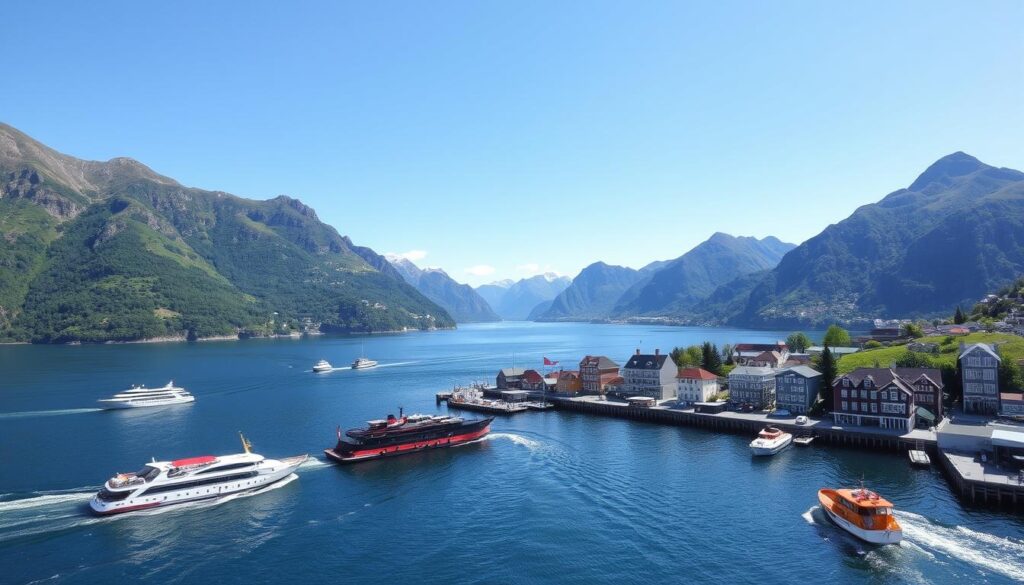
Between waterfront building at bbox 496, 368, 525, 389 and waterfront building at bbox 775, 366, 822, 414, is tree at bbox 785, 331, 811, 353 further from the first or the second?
waterfront building at bbox 496, 368, 525, 389

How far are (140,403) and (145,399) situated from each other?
76.3 inches

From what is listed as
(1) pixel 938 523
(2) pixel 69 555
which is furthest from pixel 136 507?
(1) pixel 938 523

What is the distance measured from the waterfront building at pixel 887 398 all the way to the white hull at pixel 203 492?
6391 centimetres

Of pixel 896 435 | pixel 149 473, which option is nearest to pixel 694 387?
pixel 896 435

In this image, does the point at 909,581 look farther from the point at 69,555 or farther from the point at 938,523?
the point at 69,555

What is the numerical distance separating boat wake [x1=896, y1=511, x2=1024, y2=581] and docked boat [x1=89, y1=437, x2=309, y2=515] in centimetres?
5257

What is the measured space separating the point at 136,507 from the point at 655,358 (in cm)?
7407

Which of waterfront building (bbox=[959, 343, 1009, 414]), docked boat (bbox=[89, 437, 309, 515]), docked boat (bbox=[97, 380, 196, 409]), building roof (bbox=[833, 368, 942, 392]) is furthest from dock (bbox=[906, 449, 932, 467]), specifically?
docked boat (bbox=[97, 380, 196, 409])

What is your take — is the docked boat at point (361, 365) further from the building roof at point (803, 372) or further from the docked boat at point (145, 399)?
the building roof at point (803, 372)

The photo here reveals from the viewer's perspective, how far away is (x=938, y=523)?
40531 mm

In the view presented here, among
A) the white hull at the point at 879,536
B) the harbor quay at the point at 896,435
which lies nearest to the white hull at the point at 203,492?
the white hull at the point at 879,536

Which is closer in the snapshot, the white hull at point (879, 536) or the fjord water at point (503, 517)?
the fjord water at point (503, 517)

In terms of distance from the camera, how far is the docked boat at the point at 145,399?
313 ft

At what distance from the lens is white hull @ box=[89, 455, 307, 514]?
4569 cm
